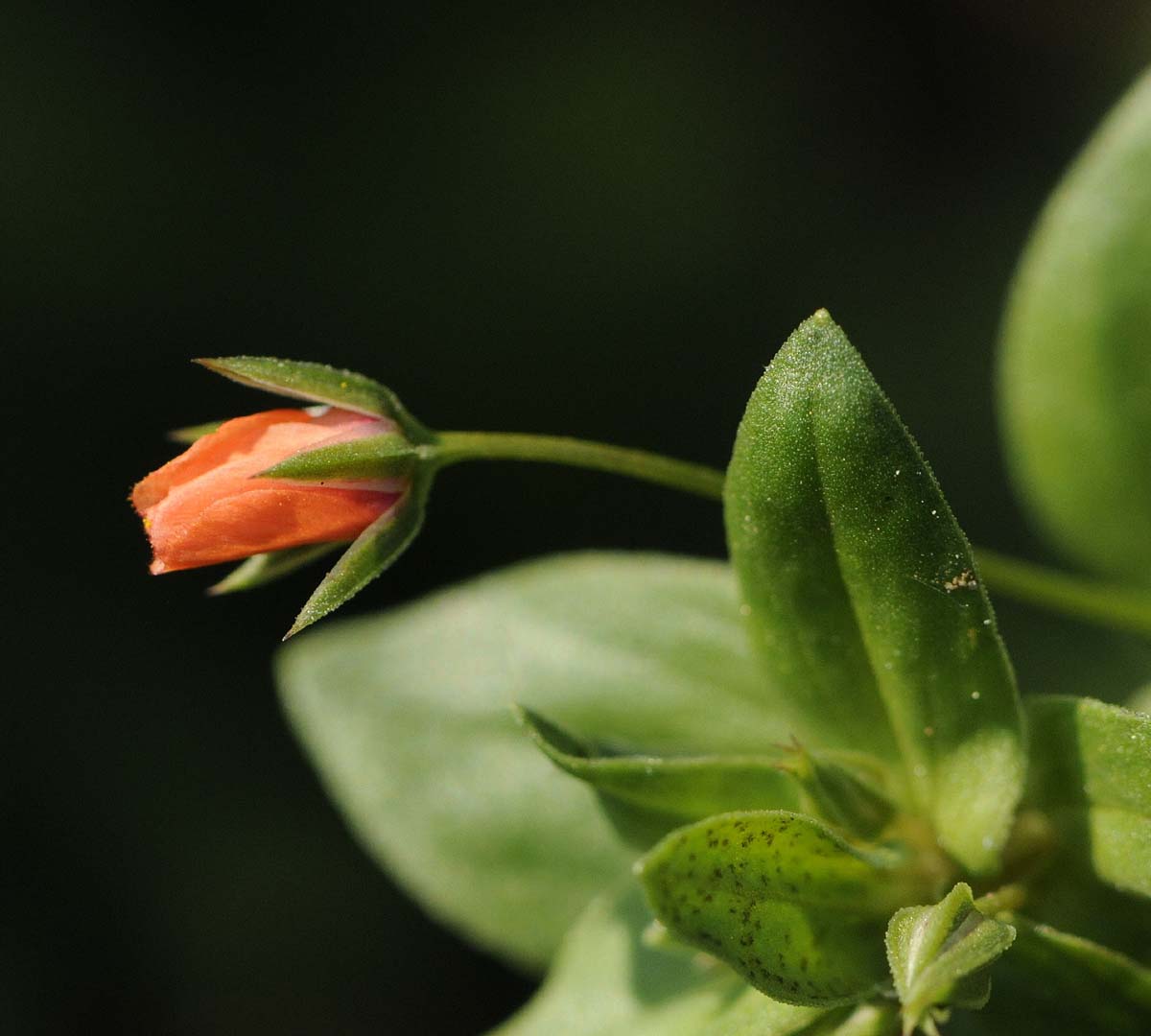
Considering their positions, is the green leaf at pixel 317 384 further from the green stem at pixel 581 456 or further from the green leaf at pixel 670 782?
the green leaf at pixel 670 782

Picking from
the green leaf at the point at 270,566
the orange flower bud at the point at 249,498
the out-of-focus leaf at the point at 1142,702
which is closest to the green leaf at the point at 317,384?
the orange flower bud at the point at 249,498

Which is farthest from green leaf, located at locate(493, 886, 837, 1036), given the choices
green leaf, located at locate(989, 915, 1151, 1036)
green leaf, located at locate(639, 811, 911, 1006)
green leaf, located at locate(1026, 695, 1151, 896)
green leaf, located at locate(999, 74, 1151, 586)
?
green leaf, located at locate(999, 74, 1151, 586)

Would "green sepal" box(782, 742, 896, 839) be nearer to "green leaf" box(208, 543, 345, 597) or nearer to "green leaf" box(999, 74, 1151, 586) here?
"green leaf" box(208, 543, 345, 597)

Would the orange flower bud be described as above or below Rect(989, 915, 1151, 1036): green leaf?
above

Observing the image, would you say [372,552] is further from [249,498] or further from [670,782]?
[670,782]

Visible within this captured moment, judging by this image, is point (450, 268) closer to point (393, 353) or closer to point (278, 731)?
point (393, 353)

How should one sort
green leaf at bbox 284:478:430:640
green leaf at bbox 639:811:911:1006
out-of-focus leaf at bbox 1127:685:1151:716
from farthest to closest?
out-of-focus leaf at bbox 1127:685:1151:716 → green leaf at bbox 284:478:430:640 → green leaf at bbox 639:811:911:1006

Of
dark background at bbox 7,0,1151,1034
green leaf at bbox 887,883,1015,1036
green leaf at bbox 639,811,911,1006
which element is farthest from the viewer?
dark background at bbox 7,0,1151,1034
